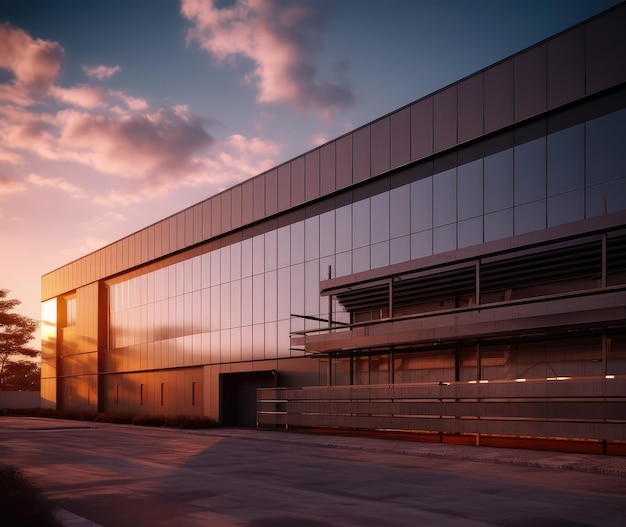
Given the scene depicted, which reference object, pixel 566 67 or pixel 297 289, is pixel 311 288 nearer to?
pixel 297 289

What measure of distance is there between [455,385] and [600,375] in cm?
468

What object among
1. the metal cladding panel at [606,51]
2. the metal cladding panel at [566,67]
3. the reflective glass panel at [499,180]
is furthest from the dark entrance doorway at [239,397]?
the metal cladding panel at [606,51]

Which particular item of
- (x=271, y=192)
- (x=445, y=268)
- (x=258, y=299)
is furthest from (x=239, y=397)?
(x=445, y=268)

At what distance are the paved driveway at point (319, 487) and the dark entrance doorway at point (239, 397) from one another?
1567 cm

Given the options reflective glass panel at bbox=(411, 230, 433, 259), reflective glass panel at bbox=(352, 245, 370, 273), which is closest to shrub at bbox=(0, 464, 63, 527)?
reflective glass panel at bbox=(411, 230, 433, 259)

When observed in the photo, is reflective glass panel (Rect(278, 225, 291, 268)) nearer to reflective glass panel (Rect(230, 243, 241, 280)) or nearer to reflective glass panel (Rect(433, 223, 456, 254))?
reflective glass panel (Rect(230, 243, 241, 280))

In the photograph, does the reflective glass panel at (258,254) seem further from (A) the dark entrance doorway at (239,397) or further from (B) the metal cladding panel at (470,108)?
(B) the metal cladding panel at (470,108)

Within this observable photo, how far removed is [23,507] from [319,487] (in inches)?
233

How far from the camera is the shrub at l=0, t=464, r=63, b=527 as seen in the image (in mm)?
8865

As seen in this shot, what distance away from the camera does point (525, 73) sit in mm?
24094

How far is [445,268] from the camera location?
25797 mm

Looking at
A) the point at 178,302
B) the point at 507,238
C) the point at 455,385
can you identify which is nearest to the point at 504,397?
the point at 455,385

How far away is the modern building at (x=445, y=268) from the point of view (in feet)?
70.2

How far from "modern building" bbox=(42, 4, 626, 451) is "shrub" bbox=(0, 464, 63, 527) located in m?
14.9
